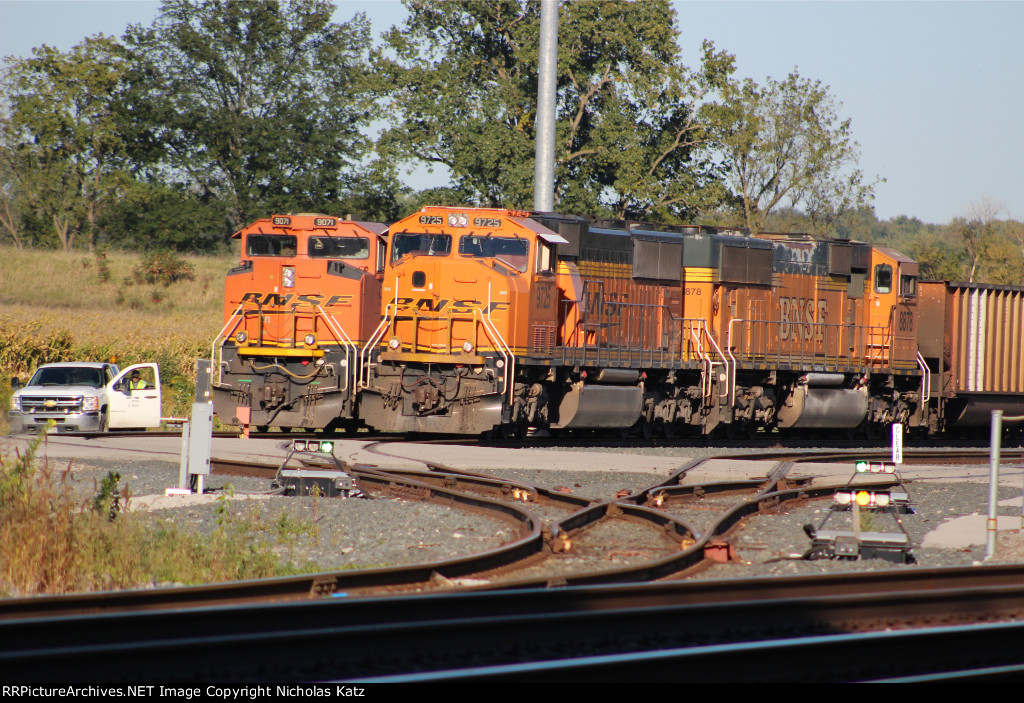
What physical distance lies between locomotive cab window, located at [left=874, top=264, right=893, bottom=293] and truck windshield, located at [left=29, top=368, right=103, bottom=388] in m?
15.0

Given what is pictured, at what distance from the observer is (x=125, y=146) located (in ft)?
145

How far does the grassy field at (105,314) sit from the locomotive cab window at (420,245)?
8.00 meters

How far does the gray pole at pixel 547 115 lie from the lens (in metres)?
22.5

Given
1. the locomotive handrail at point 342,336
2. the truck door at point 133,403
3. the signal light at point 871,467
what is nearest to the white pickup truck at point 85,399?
the truck door at point 133,403

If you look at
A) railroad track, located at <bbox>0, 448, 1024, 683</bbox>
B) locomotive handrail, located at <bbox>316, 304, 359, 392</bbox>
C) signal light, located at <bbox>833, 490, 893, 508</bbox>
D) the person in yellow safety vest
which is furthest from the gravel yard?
the person in yellow safety vest

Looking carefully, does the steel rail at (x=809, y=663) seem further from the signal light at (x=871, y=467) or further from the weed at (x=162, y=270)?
the weed at (x=162, y=270)

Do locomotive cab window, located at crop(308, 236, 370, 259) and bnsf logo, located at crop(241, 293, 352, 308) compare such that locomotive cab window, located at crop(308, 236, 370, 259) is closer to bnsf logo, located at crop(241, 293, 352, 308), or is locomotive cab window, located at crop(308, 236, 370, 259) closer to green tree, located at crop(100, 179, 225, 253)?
bnsf logo, located at crop(241, 293, 352, 308)

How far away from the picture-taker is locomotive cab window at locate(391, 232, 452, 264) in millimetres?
17078

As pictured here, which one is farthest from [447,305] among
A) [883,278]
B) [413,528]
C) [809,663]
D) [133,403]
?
[809,663]

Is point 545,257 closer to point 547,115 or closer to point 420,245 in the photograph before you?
point 420,245

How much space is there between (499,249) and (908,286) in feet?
29.1

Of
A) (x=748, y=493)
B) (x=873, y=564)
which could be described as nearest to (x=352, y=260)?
(x=748, y=493)

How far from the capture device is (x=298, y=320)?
17641 mm

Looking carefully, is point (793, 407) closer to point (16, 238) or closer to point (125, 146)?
Answer: point (125, 146)
